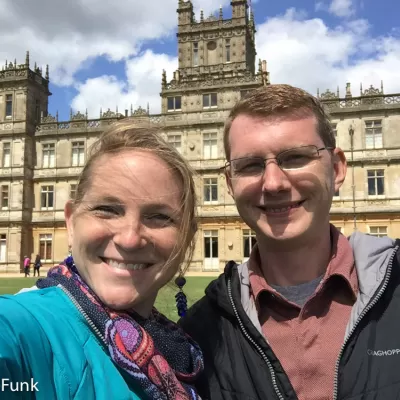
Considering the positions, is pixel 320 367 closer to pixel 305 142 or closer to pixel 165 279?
pixel 165 279

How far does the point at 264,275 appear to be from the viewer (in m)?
2.52

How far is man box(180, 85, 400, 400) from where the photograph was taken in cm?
203

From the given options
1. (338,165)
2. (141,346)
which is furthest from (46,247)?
(141,346)

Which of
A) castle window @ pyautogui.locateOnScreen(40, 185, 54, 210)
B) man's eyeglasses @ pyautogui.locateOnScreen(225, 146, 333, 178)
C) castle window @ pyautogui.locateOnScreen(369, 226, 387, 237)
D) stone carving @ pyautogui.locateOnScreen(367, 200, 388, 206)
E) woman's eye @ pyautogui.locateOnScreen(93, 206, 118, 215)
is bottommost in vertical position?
castle window @ pyautogui.locateOnScreen(369, 226, 387, 237)

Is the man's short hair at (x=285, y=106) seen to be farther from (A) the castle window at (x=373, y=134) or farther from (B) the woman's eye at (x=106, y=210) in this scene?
(A) the castle window at (x=373, y=134)

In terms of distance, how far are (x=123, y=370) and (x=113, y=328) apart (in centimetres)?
18

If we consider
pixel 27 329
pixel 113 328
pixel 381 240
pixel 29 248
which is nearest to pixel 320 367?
pixel 381 240

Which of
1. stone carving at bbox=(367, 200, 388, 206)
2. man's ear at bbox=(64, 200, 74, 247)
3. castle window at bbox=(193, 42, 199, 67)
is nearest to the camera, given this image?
man's ear at bbox=(64, 200, 74, 247)

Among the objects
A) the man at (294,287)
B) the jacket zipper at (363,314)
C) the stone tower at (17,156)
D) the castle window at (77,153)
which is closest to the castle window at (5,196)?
the stone tower at (17,156)

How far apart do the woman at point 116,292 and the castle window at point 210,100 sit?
96.6 feet

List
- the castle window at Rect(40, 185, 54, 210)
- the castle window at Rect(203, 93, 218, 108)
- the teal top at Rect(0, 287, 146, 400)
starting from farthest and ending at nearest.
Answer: the castle window at Rect(40, 185, 54, 210) < the castle window at Rect(203, 93, 218, 108) < the teal top at Rect(0, 287, 146, 400)

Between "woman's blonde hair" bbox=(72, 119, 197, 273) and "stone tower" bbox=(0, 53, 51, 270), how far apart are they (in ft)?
104

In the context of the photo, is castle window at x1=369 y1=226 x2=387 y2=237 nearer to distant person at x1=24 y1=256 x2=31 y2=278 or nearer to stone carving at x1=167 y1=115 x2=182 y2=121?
stone carving at x1=167 y1=115 x2=182 y2=121

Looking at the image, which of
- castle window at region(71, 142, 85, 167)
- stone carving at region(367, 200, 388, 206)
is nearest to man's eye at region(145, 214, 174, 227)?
stone carving at region(367, 200, 388, 206)
